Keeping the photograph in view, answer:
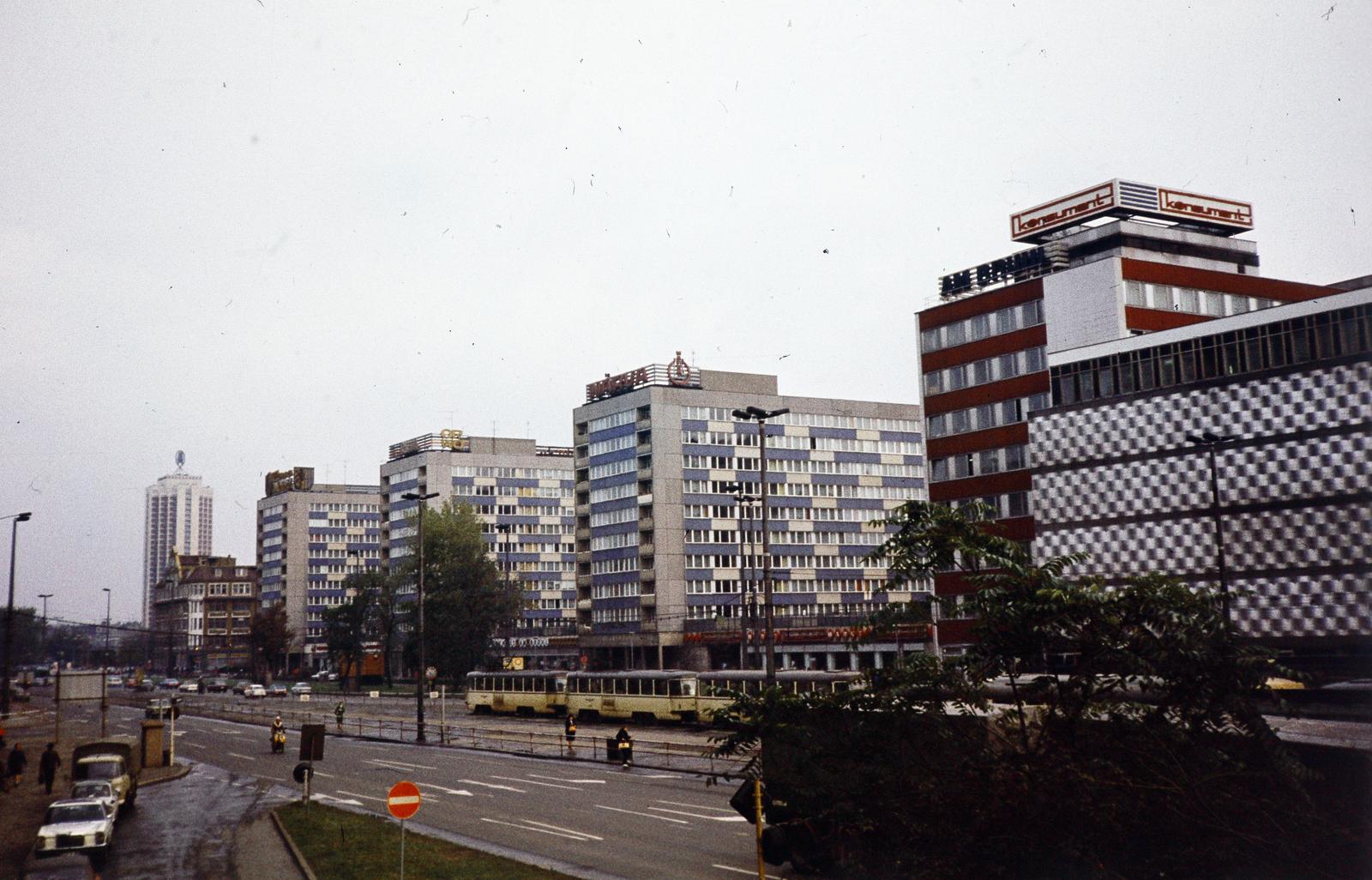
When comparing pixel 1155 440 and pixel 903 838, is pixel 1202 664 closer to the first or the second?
pixel 903 838

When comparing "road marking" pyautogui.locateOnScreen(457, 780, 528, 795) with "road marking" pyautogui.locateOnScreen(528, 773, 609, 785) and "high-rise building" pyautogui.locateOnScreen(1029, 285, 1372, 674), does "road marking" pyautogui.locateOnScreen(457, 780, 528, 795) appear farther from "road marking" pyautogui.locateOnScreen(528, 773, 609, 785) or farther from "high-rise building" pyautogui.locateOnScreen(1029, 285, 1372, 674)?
"high-rise building" pyautogui.locateOnScreen(1029, 285, 1372, 674)

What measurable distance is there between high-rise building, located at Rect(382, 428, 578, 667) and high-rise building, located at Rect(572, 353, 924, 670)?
1667 inches

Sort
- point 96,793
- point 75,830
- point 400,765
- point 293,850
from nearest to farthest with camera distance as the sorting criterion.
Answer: point 293,850 < point 75,830 < point 96,793 < point 400,765

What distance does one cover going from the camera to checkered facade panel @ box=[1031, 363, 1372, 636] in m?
52.4

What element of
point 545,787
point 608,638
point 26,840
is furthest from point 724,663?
point 26,840

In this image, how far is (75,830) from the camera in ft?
86.1

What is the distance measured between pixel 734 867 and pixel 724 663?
89.0 m

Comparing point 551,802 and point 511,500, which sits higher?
point 511,500

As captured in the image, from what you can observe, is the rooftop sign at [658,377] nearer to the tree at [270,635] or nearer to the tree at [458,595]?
the tree at [458,595]

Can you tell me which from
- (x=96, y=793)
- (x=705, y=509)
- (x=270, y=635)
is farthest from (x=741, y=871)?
(x=270, y=635)

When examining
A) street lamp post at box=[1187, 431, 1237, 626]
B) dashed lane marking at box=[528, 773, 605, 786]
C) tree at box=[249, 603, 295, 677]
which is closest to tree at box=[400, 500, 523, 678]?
tree at box=[249, 603, 295, 677]

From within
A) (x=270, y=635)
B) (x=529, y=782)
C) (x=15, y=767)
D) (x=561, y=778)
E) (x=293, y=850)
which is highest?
(x=270, y=635)

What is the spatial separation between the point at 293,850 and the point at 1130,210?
68.9 meters

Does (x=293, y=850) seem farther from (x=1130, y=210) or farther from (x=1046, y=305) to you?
(x=1130, y=210)
